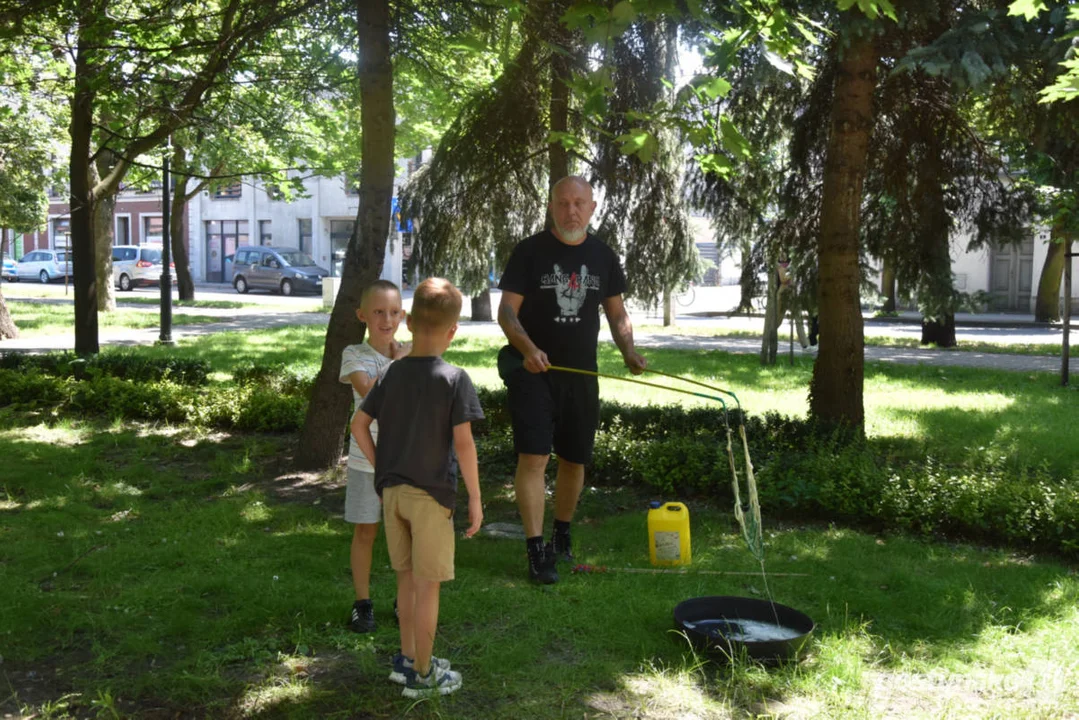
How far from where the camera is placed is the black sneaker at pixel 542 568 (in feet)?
16.5

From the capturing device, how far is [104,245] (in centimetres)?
2489

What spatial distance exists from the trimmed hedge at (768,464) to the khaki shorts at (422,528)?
311 centimetres

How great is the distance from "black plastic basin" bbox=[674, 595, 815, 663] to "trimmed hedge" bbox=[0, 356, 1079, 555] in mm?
1925

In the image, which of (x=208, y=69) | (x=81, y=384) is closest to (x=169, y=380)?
(x=81, y=384)

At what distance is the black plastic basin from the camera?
3.90m

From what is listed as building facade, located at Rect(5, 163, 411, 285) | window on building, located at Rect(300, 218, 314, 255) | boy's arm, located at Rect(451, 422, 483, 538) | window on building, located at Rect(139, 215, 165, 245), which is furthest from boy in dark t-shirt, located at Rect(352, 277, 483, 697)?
window on building, located at Rect(139, 215, 165, 245)

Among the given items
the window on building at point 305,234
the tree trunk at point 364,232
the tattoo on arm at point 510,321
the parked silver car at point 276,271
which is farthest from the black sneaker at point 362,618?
the window on building at point 305,234

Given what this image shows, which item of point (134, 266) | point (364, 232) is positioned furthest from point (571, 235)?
point (134, 266)

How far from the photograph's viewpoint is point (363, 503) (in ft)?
14.2

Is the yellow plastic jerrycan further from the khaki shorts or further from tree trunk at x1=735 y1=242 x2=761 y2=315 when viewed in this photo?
tree trunk at x1=735 y1=242 x2=761 y2=315

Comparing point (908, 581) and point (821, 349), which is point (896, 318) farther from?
point (908, 581)

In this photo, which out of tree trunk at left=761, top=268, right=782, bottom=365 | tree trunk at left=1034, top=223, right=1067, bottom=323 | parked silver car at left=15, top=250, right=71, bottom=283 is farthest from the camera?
parked silver car at left=15, top=250, right=71, bottom=283

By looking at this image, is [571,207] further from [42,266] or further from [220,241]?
[220,241]

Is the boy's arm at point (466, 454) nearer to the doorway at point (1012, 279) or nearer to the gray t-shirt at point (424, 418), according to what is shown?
the gray t-shirt at point (424, 418)
